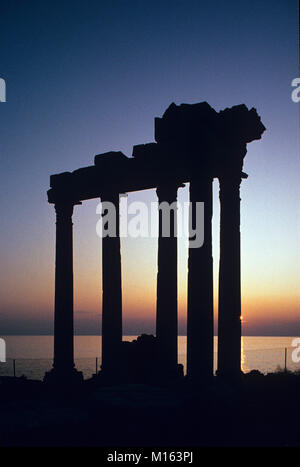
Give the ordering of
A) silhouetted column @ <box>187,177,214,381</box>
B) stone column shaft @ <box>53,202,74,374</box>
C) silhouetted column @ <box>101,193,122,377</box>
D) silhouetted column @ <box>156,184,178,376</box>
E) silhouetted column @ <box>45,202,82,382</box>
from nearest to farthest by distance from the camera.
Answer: silhouetted column @ <box>187,177,214,381</box>, silhouetted column @ <box>156,184,178,376</box>, silhouetted column @ <box>101,193,122,377</box>, silhouetted column @ <box>45,202,82,382</box>, stone column shaft @ <box>53,202,74,374</box>

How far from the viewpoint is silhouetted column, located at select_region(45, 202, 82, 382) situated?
5159 cm

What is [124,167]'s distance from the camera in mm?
47750

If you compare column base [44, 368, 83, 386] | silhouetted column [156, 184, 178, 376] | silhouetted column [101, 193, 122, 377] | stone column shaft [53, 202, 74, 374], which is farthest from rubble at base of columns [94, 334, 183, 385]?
stone column shaft [53, 202, 74, 374]

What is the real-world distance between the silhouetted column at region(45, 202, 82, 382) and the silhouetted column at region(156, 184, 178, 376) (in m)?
12.9

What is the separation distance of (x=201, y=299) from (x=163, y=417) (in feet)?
Answer: 28.1

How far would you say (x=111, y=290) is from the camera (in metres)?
48.5

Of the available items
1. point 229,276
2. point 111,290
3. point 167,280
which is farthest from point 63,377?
point 229,276

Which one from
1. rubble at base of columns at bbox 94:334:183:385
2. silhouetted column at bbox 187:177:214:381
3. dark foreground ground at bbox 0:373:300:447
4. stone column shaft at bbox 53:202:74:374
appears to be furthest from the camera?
stone column shaft at bbox 53:202:74:374

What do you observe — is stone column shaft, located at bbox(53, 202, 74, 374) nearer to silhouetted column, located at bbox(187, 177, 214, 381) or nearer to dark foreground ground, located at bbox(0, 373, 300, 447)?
dark foreground ground, located at bbox(0, 373, 300, 447)

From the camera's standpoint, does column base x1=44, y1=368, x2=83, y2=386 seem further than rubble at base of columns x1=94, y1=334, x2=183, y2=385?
Yes

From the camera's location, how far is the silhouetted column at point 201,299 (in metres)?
36.7

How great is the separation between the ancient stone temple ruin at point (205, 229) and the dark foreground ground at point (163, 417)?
2.63 m
